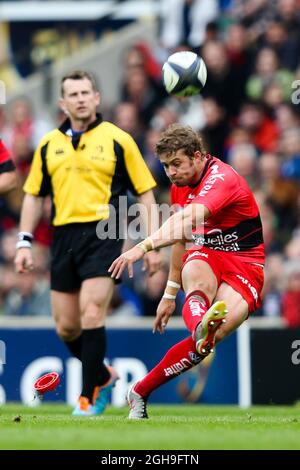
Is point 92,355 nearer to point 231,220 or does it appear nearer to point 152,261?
point 152,261

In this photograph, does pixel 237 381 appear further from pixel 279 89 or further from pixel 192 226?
pixel 192 226

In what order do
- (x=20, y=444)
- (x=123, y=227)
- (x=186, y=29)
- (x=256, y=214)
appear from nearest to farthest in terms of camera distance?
(x=20, y=444) < (x=256, y=214) < (x=123, y=227) < (x=186, y=29)

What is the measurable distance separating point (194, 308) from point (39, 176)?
2.37m

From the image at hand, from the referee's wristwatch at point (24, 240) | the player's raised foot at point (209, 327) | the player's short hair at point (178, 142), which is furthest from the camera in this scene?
the referee's wristwatch at point (24, 240)

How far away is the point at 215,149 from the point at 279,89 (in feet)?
3.55

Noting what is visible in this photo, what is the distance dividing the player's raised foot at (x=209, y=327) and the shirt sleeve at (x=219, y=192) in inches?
26.1

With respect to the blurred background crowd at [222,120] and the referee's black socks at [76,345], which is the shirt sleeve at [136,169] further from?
the blurred background crowd at [222,120]

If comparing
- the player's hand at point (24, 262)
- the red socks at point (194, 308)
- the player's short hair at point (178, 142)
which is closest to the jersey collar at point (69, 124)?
the player's hand at point (24, 262)

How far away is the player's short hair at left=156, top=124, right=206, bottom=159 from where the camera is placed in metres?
8.76

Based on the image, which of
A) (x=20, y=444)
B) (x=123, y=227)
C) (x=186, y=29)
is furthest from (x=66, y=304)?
(x=186, y=29)

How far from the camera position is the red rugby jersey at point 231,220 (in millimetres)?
8984

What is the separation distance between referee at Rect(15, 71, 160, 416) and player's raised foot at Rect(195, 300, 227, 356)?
5.65 feet

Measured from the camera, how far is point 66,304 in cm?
1036

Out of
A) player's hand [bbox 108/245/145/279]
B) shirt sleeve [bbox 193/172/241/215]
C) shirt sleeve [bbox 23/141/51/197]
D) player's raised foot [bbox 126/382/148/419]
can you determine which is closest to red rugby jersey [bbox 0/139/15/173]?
shirt sleeve [bbox 23/141/51/197]
